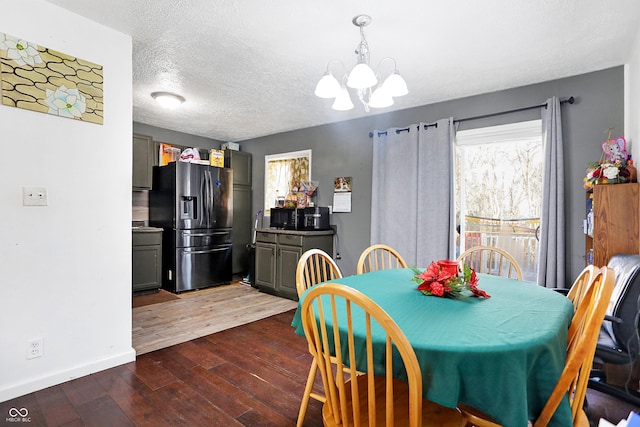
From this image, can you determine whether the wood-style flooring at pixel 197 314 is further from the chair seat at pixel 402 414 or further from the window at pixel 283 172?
the chair seat at pixel 402 414

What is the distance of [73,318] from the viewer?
211cm

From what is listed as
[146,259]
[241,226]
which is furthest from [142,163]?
[241,226]

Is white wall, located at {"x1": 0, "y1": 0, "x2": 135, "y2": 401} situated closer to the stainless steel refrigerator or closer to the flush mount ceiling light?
the flush mount ceiling light

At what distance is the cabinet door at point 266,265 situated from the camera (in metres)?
A: 4.28

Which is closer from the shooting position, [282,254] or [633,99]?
[633,99]

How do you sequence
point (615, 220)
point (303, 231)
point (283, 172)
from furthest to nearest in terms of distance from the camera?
point (283, 172)
point (303, 231)
point (615, 220)

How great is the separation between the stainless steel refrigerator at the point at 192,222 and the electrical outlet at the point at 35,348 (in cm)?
233

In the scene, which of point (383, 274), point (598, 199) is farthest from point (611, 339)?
point (383, 274)

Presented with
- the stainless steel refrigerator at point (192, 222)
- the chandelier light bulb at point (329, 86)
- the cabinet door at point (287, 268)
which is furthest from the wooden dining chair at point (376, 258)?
the stainless steel refrigerator at point (192, 222)

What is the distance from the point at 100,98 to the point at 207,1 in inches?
38.5

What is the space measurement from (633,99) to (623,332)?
176 cm

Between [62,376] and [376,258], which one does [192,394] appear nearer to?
[62,376]

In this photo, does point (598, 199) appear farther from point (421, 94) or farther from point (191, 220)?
point (191, 220)

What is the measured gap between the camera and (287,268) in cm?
412
